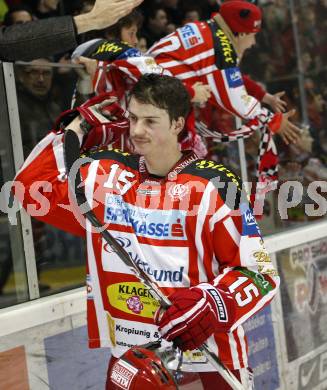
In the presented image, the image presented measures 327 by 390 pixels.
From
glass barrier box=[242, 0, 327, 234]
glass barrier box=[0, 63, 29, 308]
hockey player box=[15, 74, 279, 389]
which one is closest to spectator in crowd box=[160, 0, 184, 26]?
glass barrier box=[242, 0, 327, 234]

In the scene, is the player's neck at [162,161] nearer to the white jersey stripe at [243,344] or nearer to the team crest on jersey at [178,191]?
the team crest on jersey at [178,191]

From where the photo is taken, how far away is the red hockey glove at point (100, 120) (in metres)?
2.24

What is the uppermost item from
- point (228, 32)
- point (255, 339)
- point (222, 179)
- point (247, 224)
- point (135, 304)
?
point (228, 32)

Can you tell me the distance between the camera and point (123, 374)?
175cm

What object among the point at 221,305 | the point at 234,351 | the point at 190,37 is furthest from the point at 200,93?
the point at 221,305

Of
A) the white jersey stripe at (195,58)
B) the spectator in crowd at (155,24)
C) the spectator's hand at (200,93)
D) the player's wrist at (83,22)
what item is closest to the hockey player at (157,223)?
the player's wrist at (83,22)

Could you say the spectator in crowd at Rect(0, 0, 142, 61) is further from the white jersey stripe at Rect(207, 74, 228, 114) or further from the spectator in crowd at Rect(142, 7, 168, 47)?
→ the spectator in crowd at Rect(142, 7, 168, 47)

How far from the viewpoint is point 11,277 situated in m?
2.59

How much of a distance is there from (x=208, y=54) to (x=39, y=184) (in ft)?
3.84

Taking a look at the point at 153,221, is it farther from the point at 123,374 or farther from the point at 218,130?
the point at 218,130

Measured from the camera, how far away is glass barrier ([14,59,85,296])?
267cm

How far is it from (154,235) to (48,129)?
914 millimetres

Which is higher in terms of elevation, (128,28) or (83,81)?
(128,28)

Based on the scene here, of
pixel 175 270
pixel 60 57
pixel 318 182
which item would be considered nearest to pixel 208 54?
pixel 60 57
